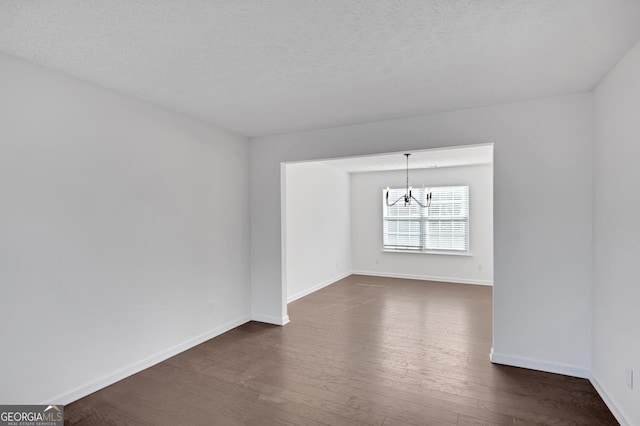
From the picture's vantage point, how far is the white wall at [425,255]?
6766 mm

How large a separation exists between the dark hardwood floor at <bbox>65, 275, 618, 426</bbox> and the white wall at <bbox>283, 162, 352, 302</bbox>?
1.47 m

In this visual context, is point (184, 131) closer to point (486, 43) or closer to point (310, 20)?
point (310, 20)

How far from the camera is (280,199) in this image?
4.35 metres

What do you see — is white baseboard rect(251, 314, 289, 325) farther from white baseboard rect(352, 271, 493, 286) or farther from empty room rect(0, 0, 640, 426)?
white baseboard rect(352, 271, 493, 286)

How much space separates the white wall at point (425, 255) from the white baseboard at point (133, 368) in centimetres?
437

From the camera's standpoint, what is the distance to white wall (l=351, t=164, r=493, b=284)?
6766mm

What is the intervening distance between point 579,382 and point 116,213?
4.27 metres

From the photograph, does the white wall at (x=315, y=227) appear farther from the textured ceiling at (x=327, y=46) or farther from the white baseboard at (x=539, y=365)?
the white baseboard at (x=539, y=365)

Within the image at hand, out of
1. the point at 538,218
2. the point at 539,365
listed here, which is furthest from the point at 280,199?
the point at 539,365

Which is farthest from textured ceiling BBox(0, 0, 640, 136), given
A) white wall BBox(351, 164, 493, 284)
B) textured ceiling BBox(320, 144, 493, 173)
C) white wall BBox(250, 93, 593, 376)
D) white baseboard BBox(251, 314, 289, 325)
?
white wall BBox(351, 164, 493, 284)

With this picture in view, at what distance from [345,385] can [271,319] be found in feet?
6.03

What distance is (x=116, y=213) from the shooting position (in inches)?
113

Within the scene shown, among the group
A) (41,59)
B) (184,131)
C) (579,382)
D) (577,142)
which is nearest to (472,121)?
(577,142)

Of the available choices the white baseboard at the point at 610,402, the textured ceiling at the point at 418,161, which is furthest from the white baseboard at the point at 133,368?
the white baseboard at the point at 610,402
